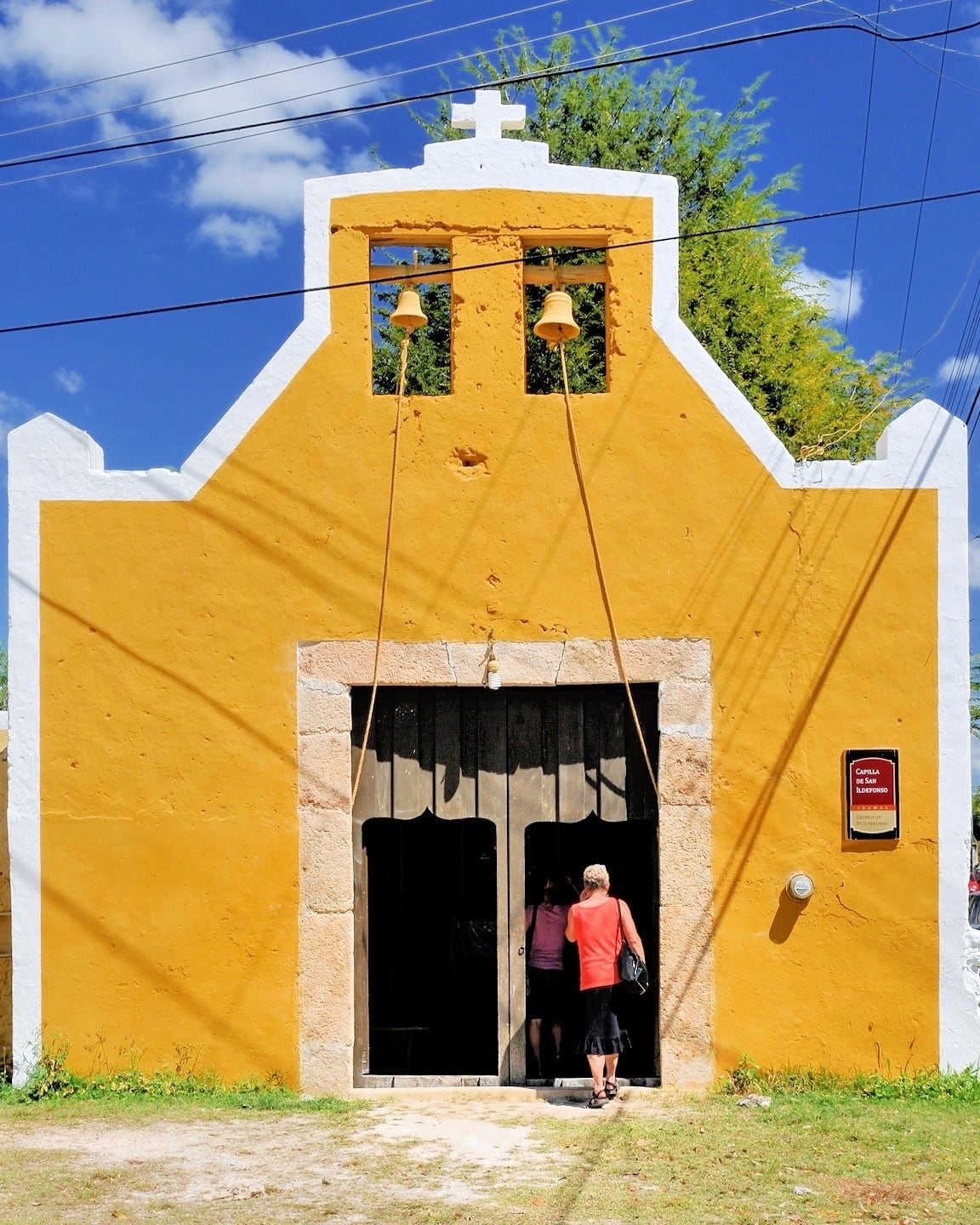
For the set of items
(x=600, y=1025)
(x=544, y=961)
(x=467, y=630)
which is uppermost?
(x=467, y=630)

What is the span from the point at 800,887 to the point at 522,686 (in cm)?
201

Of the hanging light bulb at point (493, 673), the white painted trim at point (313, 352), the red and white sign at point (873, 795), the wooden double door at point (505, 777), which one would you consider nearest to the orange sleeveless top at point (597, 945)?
the wooden double door at point (505, 777)

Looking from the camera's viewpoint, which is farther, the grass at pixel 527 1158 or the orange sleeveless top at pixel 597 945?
the orange sleeveless top at pixel 597 945

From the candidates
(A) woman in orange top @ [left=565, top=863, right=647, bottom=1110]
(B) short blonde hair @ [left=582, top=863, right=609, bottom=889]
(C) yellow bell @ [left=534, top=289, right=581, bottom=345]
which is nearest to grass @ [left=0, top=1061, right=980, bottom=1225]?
(A) woman in orange top @ [left=565, top=863, right=647, bottom=1110]

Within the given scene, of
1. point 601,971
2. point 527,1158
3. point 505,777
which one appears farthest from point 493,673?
point 527,1158

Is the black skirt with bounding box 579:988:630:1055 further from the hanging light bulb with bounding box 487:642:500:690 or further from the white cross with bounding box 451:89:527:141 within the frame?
the white cross with bounding box 451:89:527:141

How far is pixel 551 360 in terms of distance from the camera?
59.0 ft

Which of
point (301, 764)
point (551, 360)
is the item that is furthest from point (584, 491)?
point (551, 360)

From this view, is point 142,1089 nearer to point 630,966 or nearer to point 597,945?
point 597,945

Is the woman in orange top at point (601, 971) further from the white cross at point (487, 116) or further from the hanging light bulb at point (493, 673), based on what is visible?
the white cross at point (487, 116)

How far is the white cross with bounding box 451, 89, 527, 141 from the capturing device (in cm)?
816

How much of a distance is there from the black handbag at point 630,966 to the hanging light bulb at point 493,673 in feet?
4.78

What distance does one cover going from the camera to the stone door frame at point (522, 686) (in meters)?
7.60

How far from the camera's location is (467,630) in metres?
7.83
